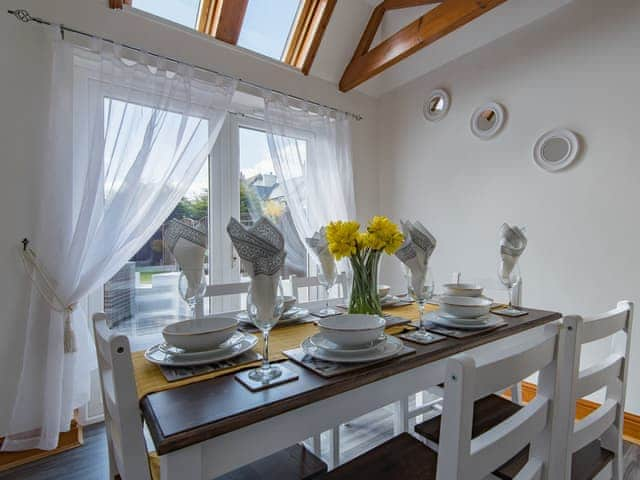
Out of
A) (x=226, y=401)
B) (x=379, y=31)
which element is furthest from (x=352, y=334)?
(x=379, y=31)

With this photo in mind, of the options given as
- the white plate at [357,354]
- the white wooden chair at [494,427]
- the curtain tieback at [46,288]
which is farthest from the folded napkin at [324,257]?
the curtain tieback at [46,288]

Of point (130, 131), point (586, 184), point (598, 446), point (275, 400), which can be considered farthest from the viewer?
point (586, 184)

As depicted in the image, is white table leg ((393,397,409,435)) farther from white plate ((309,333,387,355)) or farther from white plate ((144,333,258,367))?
white plate ((144,333,258,367))

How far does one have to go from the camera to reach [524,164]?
2.42 m

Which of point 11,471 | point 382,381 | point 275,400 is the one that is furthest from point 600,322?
point 11,471

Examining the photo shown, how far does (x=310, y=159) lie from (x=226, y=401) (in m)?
2.44

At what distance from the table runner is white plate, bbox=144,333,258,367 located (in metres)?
0.02

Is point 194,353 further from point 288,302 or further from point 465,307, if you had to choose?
point 465,307

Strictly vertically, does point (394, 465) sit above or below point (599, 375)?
below

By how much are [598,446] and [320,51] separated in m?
3.03

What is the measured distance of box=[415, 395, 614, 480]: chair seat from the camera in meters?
0.99

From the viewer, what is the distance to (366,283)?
131cm

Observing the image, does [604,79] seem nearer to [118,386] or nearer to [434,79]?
[434,79]

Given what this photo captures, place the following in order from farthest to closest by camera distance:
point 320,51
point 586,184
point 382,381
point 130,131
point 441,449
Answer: point 320,51
point 586,184
point 130,131
point 382,381
point 441,449
